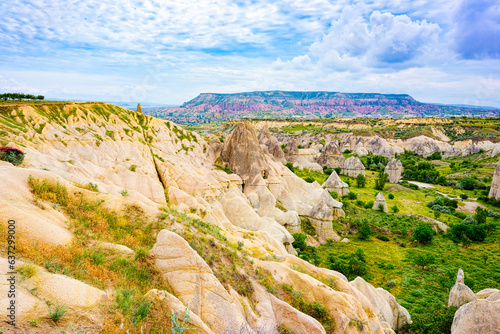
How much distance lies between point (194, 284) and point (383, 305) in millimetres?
16454

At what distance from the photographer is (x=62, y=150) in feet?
84.8

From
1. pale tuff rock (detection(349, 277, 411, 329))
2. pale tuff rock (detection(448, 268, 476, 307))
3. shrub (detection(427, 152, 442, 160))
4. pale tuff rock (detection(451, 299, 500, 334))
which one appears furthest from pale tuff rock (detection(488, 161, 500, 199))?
pale tuff rock (detection(451, 299, 500, 334))

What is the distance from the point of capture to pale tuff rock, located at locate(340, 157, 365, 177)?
3201 inches

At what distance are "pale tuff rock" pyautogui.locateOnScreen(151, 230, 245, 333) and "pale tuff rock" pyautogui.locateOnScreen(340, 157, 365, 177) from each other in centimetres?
7910

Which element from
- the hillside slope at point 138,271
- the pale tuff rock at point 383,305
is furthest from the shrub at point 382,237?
the hillside slope at point 138,271

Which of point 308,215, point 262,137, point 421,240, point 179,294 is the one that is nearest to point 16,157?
point 179,294

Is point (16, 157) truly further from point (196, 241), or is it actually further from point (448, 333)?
point (448, 333)

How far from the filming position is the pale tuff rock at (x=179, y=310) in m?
7.69

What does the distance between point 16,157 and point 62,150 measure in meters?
11.7

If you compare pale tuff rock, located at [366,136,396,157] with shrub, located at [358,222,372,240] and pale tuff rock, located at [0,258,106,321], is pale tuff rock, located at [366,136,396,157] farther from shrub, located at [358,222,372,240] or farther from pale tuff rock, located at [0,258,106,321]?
pale tuff rock, located at [0,258,106,321]

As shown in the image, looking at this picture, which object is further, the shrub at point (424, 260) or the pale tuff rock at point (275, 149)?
the pale tuff rock at point (275, 149)

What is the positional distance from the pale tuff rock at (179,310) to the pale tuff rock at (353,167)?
80.8 m

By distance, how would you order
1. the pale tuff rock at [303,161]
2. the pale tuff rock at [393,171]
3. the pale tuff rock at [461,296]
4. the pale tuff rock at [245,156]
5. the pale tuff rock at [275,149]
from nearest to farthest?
the pale tuff rock at [461,296], the pale tuff rock at [245,156], the pale tuff rock at [275,149], the pale tuff rock at [393,171], the pale tuff rock at [303,161]

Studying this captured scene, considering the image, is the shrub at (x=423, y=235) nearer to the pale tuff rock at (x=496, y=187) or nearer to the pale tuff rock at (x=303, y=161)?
the pale tuff rock at (x=496, y=187)
